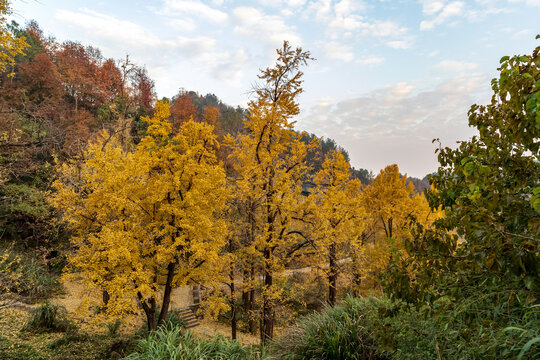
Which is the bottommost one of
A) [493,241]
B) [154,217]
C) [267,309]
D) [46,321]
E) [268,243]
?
[46,321]

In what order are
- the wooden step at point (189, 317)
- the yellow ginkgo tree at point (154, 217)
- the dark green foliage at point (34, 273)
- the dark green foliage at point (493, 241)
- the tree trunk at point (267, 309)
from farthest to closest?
the wooden step at point (189, 317), the dark green foliage at point (34, 273), the tree trunk at point (267, 309), the yellow ginkgo tree at point (154, 217), the dark green foliage at point (493, 241)

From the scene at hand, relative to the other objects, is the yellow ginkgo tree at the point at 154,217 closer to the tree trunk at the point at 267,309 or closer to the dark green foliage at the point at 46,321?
the tree trunk at the point at 267,309

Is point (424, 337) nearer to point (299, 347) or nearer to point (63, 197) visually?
point (299, 347)

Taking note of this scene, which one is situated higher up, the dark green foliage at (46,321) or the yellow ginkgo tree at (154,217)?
the yellow ginkgo tree at (154,217)

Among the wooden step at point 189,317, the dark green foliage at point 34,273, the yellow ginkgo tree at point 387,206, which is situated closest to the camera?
the dark green foliage at point 34,273

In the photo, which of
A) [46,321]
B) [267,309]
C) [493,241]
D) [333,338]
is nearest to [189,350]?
[333,338]

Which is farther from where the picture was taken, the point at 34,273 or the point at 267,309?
the point at 34,273

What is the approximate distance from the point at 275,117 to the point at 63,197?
9.09m

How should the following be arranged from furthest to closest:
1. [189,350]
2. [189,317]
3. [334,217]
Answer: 1. [189,317]
2. [334,217]
3. [189,350]

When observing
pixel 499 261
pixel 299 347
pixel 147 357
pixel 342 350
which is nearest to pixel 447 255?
pixel 499 261

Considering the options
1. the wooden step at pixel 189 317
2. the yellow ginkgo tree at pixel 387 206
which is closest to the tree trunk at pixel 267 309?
the wooden step at pixel 189 317

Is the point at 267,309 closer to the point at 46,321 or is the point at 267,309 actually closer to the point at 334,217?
the point at 334,217

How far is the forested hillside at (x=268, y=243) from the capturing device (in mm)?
2713

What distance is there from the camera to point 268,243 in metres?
9.20
